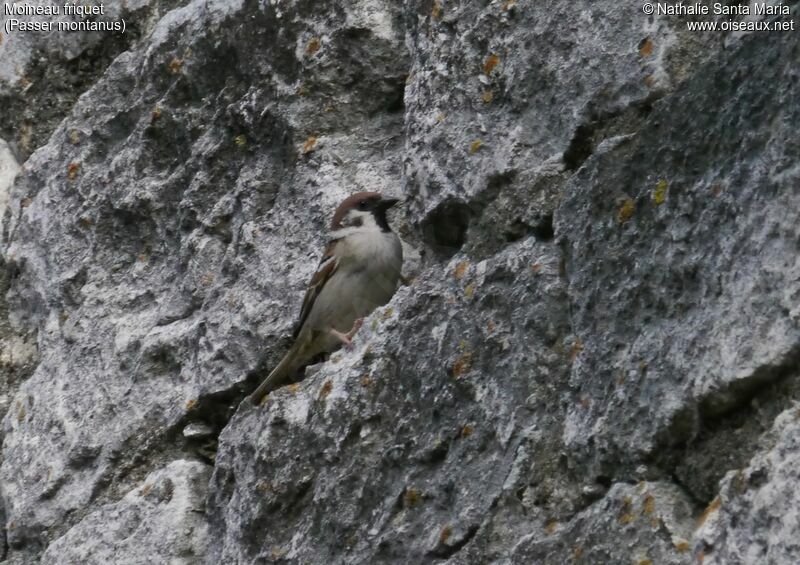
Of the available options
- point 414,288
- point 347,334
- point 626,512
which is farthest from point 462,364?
point 347,334

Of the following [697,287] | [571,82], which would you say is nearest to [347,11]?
[571,82]

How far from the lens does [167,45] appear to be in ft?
17.8

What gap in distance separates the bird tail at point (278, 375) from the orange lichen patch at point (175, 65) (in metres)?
1.41

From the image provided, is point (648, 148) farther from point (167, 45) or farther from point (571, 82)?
point (167, 45)

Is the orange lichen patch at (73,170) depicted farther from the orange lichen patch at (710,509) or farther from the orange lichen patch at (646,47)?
the orange lichen patch at (710,509)

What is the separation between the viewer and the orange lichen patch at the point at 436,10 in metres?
4.20

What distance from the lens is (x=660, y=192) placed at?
10.1 ft

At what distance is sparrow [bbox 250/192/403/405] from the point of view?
4410mm

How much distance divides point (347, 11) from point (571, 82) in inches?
53.0

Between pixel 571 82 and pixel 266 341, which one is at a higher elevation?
pixel 571 82

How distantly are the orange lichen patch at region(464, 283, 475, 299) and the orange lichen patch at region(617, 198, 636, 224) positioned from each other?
1.73 ft

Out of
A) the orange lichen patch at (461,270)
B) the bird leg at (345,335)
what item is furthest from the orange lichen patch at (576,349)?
the bird leg at (345,335)

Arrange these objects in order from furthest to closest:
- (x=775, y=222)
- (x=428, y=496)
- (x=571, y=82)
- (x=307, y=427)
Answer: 1. (x=307, y=427)
2. (x=571, y=82)
3. (x=428, y=496)
4. (x=775, y=222)

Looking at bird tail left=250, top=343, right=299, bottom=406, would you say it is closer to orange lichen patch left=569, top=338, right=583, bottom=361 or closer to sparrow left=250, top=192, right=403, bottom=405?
sparrow left=250, top=192, right=403, bottom=405
